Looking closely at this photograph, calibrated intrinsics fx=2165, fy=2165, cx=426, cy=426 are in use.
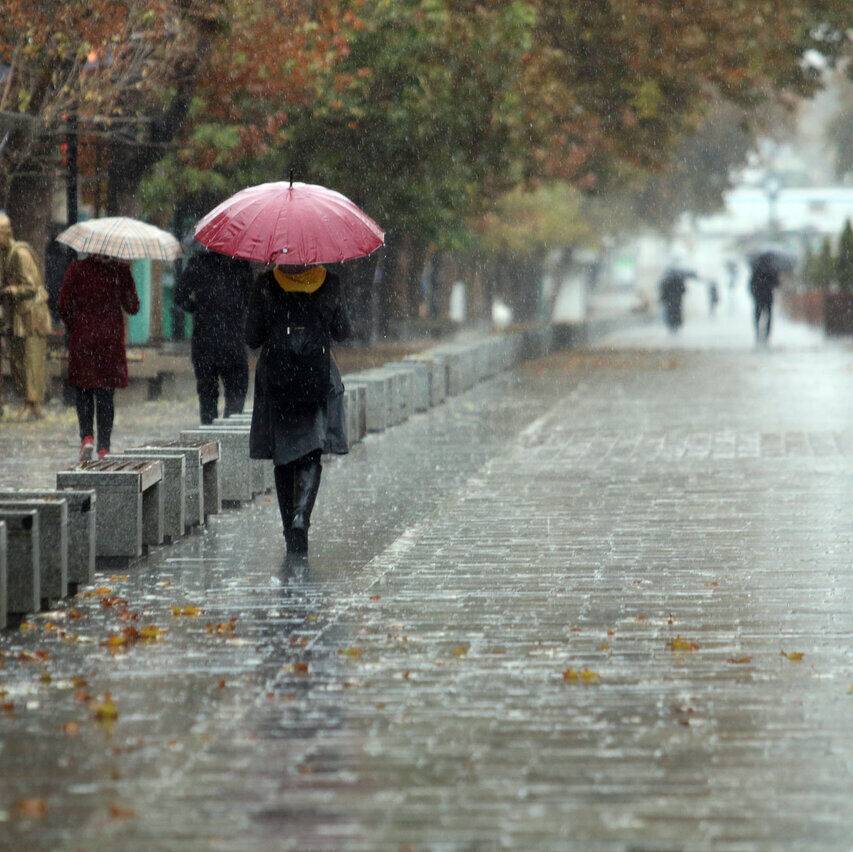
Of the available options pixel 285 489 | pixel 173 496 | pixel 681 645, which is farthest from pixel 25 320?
pixel 681 645

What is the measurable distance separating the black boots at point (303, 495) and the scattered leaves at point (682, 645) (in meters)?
2.89

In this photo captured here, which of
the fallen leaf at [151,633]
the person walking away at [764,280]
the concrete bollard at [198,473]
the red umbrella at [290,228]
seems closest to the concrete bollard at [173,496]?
the concrete bollard at [198,473]

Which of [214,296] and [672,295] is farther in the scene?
[672,295]

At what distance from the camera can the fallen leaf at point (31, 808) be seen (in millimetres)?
5273

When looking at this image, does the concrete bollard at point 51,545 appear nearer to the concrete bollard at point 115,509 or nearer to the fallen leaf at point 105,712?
the concrete bollard at point 115,509

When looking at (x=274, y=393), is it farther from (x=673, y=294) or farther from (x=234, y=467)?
(x=673, y=294)

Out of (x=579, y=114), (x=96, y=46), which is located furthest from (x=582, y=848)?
(x=579, y=114)

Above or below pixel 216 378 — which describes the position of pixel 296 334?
above

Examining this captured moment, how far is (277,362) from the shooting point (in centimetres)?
1015

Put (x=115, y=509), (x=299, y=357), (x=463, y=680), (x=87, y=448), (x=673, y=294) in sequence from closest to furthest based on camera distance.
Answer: (x=463, y=680) → (x=115, y=509) → (x=299, y=357) → (x=87, y=448) → (x=673, y=294)

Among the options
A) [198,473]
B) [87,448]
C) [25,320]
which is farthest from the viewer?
[25,320]

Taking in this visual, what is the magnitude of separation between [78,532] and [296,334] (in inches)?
63.5

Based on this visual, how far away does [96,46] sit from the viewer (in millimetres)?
19500

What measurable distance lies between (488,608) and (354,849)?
12.0 ft
